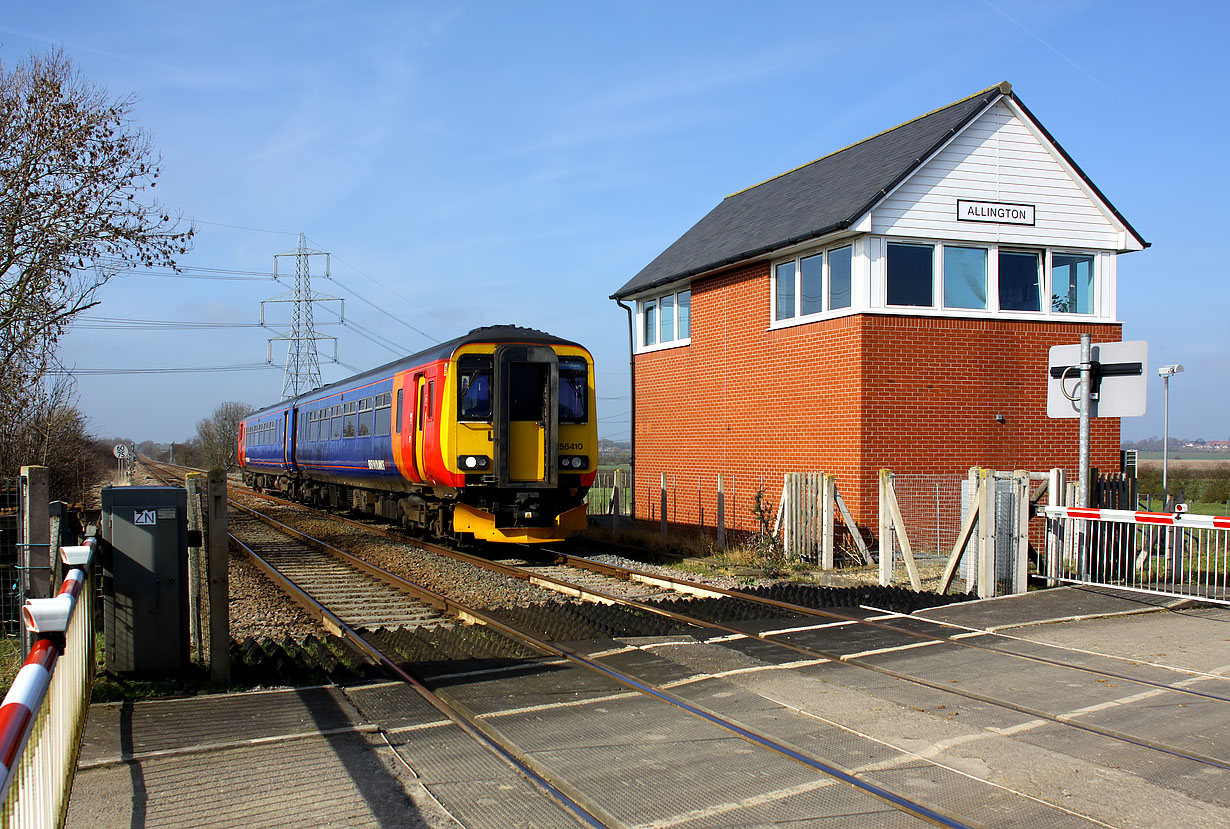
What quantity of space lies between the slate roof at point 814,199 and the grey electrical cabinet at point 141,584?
432 inches

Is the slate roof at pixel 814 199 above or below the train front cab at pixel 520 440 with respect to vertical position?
above

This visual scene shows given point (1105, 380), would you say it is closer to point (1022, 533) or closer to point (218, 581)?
point (1022, 533)

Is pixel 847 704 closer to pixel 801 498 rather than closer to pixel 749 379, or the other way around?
pixel 801 498

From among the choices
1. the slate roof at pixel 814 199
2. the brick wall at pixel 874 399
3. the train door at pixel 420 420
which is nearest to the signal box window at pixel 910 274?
Answer: the brick wall at pixel 874 399

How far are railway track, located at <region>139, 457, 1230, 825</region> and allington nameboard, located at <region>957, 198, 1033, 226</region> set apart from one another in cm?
805

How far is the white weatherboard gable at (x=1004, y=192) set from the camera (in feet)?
50.1

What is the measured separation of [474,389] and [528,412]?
3.17ft

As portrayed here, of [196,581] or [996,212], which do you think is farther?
[996,212]

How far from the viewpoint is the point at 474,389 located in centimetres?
1448

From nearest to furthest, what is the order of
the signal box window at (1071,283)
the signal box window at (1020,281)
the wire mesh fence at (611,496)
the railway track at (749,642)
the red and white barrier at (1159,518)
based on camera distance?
the railway track at (749,642), the red and white barrier at (1159,518), the signal box window at (1020,281), the signal box window at (1071,283), the wire mesh fence at (611,496)

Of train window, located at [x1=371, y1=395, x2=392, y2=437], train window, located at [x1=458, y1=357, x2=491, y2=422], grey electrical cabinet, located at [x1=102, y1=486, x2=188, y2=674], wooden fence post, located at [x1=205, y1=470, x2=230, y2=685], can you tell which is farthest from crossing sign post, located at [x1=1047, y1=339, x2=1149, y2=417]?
train window, located at [x1=371, y1=395, x2=392, y2=437]

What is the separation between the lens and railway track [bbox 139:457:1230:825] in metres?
4.61

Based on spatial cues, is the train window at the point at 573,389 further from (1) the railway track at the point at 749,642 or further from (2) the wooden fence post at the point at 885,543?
(2) the wooden fence post at the point at 885,543

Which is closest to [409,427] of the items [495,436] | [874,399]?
[495,436]
